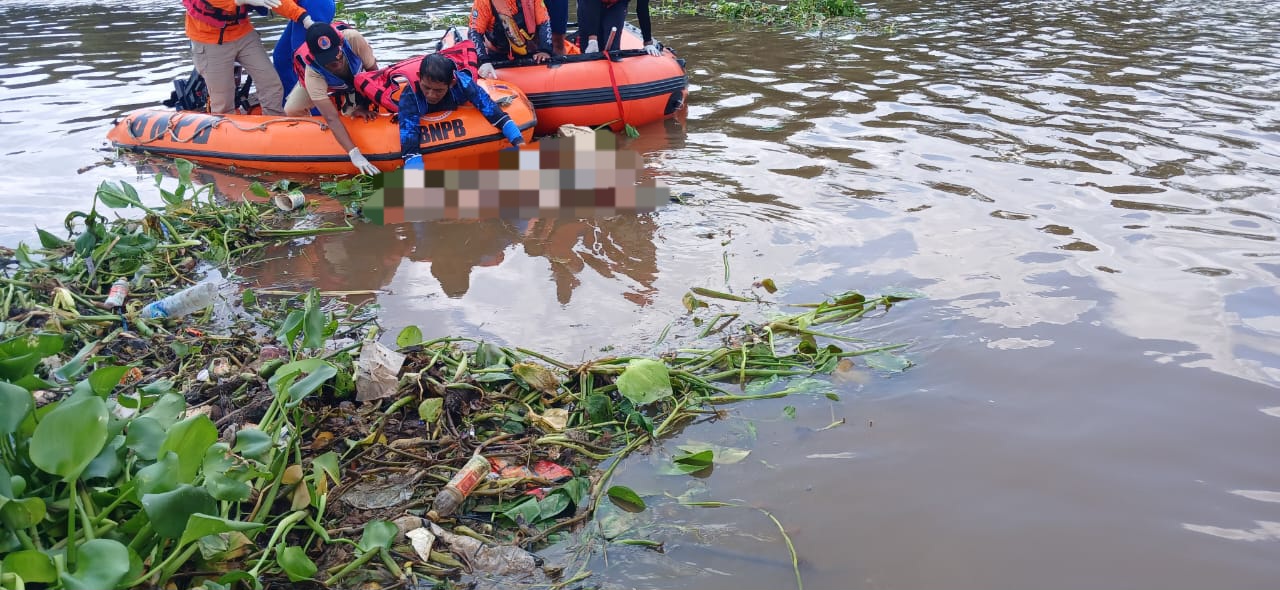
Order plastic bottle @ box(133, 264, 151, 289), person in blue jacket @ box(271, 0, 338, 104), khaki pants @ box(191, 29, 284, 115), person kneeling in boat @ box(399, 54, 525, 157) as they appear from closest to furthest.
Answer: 1. plastic bottle @ box(133, 264, 151, 289)
2. person kneeling in boat @ box(399, 54, 525, 157)
3. person in blue jacket @ box(271, 0, 338, 104)
4. khaki pants @ box(191, 29, 284, 115)

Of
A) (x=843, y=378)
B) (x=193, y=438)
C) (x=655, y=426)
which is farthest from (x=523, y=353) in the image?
(x=193, y=438)

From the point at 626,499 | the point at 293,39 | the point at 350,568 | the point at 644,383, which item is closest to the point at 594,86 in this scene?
the point at 293,39

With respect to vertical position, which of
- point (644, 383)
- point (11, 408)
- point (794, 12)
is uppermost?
point (794, 12)

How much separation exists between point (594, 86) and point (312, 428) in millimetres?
4166

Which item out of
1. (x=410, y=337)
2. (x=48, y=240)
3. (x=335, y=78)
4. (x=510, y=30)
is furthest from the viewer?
(x=510, y=30)

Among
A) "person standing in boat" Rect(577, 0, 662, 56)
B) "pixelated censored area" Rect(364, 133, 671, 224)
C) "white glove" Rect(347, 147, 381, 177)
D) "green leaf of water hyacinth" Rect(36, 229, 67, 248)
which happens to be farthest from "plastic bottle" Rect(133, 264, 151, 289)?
"person standing in boat" Rect(577, 0, 662, 56)

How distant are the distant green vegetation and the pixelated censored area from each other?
19.6 feet

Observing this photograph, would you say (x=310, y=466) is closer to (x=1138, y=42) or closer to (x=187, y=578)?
(x=187, y=578)

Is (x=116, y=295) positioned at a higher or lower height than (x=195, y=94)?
lower

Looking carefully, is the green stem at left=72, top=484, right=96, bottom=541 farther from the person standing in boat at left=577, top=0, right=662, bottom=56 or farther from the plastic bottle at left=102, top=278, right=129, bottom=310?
the person standing in boat at left=577, top=0, right=662, bottom=56

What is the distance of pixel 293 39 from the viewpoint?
5957 millimetres

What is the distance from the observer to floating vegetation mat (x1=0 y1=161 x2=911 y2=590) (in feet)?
6.56

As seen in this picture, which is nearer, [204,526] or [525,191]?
[204,526]

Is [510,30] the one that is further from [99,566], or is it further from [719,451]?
[99,566]
